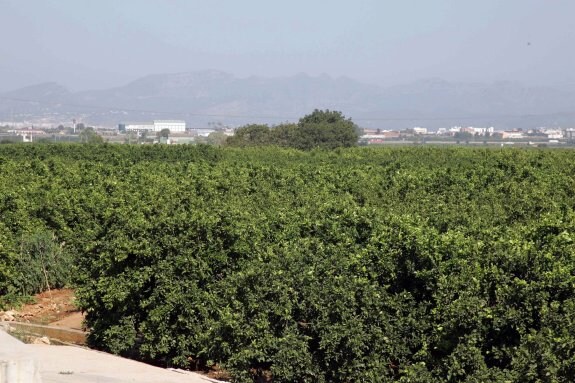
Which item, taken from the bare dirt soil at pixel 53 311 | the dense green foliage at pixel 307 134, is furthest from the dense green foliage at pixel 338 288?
the dense green foliage at pixel 307 134

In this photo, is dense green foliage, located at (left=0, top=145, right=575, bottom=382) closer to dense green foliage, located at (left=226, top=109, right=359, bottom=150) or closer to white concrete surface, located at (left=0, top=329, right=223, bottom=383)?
white concrete surface, located at (left=0, top=329, right=223, bottom=383)

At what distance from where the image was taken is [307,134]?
9169 cm

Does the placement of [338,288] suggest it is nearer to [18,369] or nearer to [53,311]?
[18,369]

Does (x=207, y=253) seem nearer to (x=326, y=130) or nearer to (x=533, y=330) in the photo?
(x=533, y=330)

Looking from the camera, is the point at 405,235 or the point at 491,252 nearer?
the point at 491,252

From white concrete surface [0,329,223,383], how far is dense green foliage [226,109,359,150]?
76216mm

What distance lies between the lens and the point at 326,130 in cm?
9100

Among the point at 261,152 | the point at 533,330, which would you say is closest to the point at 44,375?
the point at 533,330

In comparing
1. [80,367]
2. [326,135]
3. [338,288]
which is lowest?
[80,367]

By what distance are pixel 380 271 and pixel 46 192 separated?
11.0 meters

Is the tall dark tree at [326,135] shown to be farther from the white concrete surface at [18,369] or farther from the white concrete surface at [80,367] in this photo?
the white concrete surface at [18,369]

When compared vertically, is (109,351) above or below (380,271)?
below

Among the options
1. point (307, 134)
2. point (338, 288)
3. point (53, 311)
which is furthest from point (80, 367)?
point (307, 134)

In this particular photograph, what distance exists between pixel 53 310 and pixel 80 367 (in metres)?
7.72
